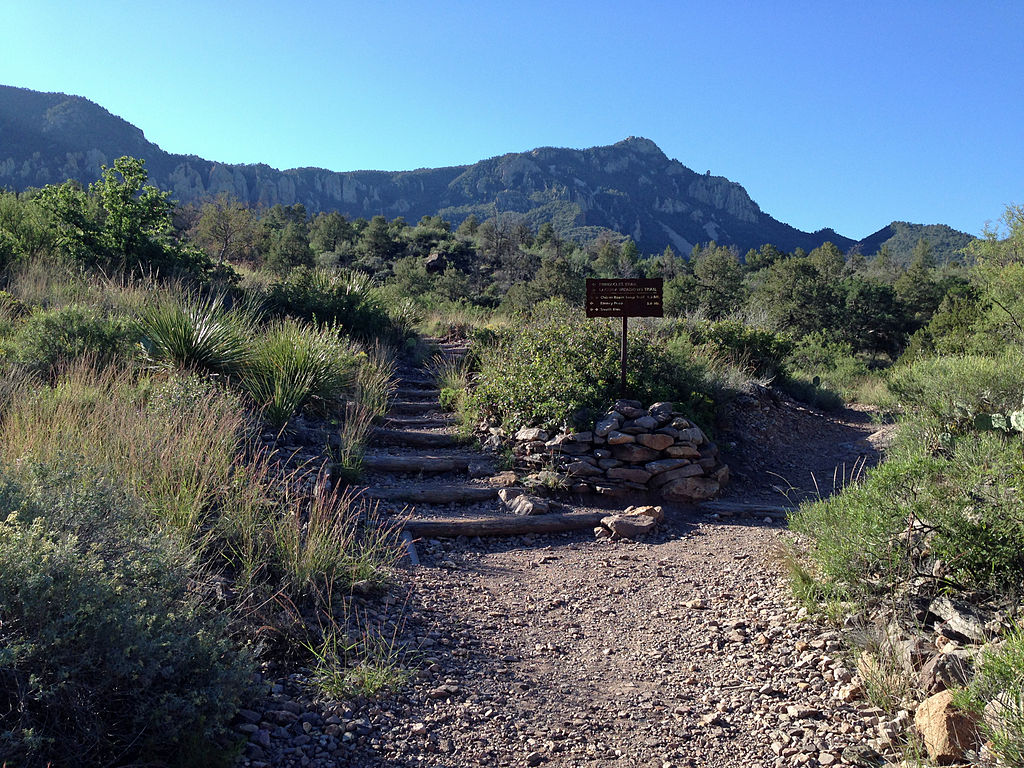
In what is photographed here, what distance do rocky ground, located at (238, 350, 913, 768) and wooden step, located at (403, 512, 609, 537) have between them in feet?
0.33

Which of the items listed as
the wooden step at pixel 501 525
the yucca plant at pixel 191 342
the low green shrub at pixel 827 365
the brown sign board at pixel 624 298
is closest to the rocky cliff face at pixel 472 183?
the low green shrub at pixel 827 365

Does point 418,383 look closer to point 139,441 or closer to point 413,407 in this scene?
point 413,407

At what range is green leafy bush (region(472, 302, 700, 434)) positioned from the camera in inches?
300

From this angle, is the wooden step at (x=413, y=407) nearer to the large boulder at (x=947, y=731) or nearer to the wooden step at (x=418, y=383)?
the wooden step at (x=418, y=383)

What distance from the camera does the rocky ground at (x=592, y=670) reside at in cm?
291

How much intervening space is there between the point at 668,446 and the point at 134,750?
5.77 metres

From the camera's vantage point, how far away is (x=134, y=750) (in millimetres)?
2377

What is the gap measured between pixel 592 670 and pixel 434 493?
10.3 feet

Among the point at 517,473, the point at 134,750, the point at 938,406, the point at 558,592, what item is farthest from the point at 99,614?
the point at 938,406

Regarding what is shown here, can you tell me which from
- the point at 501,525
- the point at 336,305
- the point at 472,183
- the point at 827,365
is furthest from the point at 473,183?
the point at 501,525

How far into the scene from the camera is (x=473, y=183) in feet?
374

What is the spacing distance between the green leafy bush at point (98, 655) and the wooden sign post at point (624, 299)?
5.89 m

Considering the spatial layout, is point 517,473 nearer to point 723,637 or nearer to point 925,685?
point 723,637

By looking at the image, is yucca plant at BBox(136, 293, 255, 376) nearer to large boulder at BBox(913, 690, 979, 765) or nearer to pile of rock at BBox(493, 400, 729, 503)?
pile of rock at BBox(493, 400, 729, 503)
